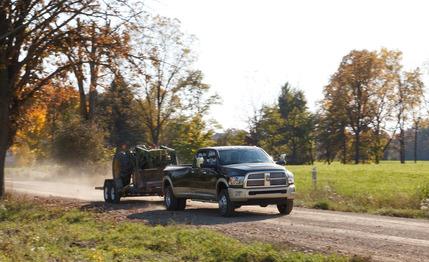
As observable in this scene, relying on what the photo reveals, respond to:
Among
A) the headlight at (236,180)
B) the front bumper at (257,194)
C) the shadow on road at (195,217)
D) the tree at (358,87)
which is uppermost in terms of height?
the tree at (358,87)

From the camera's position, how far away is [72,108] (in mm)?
71875

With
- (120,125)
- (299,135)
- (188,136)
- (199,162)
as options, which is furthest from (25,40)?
(299,135)

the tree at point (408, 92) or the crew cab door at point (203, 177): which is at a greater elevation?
the tree at point (408, 92)

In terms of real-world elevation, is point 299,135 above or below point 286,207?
above

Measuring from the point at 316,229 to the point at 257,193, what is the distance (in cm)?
306

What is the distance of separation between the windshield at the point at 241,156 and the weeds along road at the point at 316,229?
157 centimetres

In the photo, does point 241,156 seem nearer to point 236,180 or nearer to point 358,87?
point 236,180

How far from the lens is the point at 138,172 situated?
76.0 ft

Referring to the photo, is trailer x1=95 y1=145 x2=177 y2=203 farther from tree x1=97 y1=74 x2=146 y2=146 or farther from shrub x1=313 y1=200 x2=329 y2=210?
tree x1=97 y1=74 x2=146 y2=146

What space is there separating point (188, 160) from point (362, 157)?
44497 mm

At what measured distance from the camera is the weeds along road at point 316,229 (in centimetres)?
1155

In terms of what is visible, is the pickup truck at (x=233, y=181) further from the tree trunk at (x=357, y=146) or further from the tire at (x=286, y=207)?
the tree trunk at (x=357, y=146)

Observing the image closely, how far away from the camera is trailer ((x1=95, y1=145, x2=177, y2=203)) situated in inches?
905

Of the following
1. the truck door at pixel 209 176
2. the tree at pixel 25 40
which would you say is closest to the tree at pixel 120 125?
the tree at pixel 25 40
